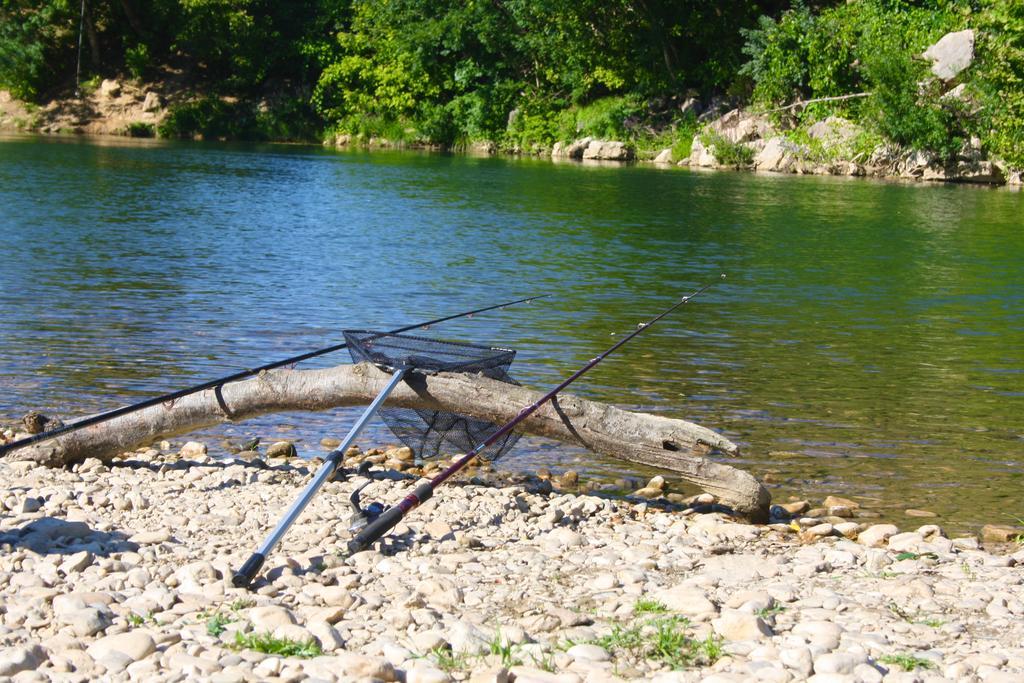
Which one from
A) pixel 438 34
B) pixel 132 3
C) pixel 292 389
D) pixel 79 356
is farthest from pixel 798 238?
pixel 132 3

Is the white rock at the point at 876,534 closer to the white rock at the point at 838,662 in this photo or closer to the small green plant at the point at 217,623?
the white rock at the point at 838,662

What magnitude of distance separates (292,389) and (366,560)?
183 centimetres

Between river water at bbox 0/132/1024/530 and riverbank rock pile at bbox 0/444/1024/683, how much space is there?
121cm

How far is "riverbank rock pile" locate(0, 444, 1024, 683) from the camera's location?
4.16 metres

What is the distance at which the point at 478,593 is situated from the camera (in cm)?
493

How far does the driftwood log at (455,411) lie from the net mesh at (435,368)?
8cm

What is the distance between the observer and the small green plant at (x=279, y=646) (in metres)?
4.21

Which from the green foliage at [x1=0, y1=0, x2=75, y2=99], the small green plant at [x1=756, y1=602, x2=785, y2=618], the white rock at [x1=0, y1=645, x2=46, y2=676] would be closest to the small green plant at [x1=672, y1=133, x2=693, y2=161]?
the green foliage at [x1=0, y1=0, x2=75, y2=99]

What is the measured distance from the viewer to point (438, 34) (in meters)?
43.7

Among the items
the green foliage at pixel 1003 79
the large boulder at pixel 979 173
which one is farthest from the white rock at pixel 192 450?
the large boulder at pixel 979 173

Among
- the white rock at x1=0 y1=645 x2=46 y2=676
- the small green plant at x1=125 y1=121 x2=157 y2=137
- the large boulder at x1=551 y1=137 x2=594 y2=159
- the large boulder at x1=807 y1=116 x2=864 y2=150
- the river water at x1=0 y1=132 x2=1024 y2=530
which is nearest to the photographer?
the white rock at x1=0 y1=645 x2=46 y2=676

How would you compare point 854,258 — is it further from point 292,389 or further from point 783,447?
point 292,389

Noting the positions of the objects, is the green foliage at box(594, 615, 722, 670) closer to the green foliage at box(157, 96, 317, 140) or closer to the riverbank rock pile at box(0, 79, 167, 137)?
the green foliage at box(157, 96, 317, 140)

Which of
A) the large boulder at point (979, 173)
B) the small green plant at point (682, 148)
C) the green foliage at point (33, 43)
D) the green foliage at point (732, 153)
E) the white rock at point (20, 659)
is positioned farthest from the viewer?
the green foliage at point (33, 43)
